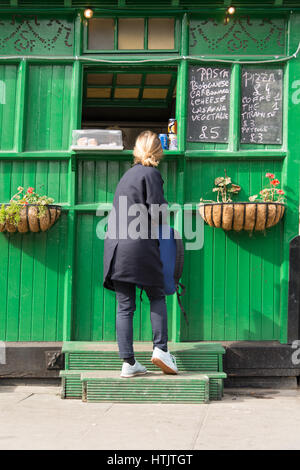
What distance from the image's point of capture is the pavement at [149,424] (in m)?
3.33

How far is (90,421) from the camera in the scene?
391cm

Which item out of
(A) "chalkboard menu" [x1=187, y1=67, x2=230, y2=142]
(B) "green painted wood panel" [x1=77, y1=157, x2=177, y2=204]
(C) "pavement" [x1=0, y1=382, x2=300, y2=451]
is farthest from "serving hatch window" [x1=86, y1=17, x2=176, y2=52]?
(C) "pavement" [x1=0, y1=382, x2=300, y2=451]

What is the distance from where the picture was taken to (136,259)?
467 cm

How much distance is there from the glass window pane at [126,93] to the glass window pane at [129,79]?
0.69 feet

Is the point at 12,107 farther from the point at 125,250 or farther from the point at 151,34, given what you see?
the point at 125,250

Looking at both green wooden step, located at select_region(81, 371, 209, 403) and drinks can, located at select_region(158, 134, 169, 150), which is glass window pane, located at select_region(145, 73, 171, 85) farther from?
green wooden step, located at select_region(81, 371, 209, 403)

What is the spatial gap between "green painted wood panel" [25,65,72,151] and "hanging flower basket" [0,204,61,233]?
0.66 metres

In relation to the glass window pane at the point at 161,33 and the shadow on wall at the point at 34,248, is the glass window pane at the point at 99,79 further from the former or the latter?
the shadow on wall at the point at 34,248

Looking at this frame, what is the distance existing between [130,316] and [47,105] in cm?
220

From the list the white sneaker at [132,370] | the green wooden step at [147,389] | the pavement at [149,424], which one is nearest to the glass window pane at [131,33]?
the white sneaker at [132,370]

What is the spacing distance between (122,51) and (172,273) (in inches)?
84.8

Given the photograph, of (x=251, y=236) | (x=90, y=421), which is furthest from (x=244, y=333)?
(x=90, y=421)

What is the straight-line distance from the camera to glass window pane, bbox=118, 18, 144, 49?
5621 millimetres

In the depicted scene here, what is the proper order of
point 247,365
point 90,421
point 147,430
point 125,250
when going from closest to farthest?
point 147,430 < point 90,421 < point 125,250 < point 247,365
